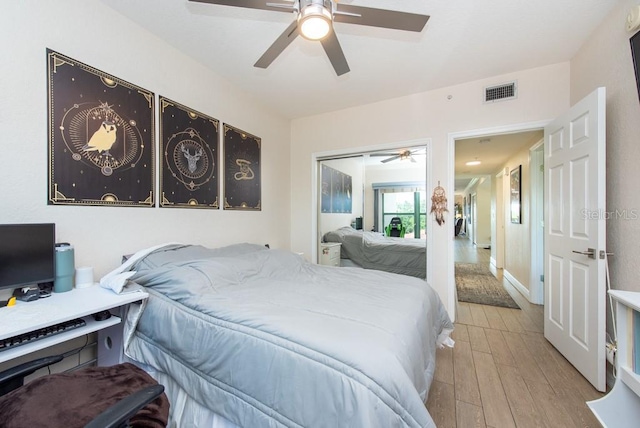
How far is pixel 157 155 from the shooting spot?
220cm

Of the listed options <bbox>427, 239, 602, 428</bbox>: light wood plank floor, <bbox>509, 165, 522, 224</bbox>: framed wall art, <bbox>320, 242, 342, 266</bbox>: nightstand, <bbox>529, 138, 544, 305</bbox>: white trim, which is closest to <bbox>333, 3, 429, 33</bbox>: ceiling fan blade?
<bbox>427, 239, 602, 428</bbox>: light wood plank floor

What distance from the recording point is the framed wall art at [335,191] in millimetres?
3957

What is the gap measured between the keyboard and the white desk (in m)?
0.02

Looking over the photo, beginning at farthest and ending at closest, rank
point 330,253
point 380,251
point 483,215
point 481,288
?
point 483,215 → point 481,288 → point 330,253 → point 380,251

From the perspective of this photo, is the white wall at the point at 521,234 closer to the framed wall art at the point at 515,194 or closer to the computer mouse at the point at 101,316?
the framed wall art at the point at 515,194

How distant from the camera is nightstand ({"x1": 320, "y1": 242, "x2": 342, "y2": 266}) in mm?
3928

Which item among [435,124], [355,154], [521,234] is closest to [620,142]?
[435,124]

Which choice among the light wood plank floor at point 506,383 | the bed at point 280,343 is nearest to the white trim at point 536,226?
the light wood plank floor at point 506,383

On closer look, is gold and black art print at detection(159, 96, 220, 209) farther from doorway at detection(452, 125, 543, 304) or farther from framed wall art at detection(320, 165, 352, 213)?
doorway at detection(452, 125, 543, 304)

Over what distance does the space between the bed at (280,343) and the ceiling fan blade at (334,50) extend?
158 centimetres

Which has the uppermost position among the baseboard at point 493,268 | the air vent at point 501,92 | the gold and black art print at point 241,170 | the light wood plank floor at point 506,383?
the air vent at point 501,92

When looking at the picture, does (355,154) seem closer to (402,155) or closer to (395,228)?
(402,155)

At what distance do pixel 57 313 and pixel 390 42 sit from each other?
9.48ft

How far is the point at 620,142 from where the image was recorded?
1.82 m
